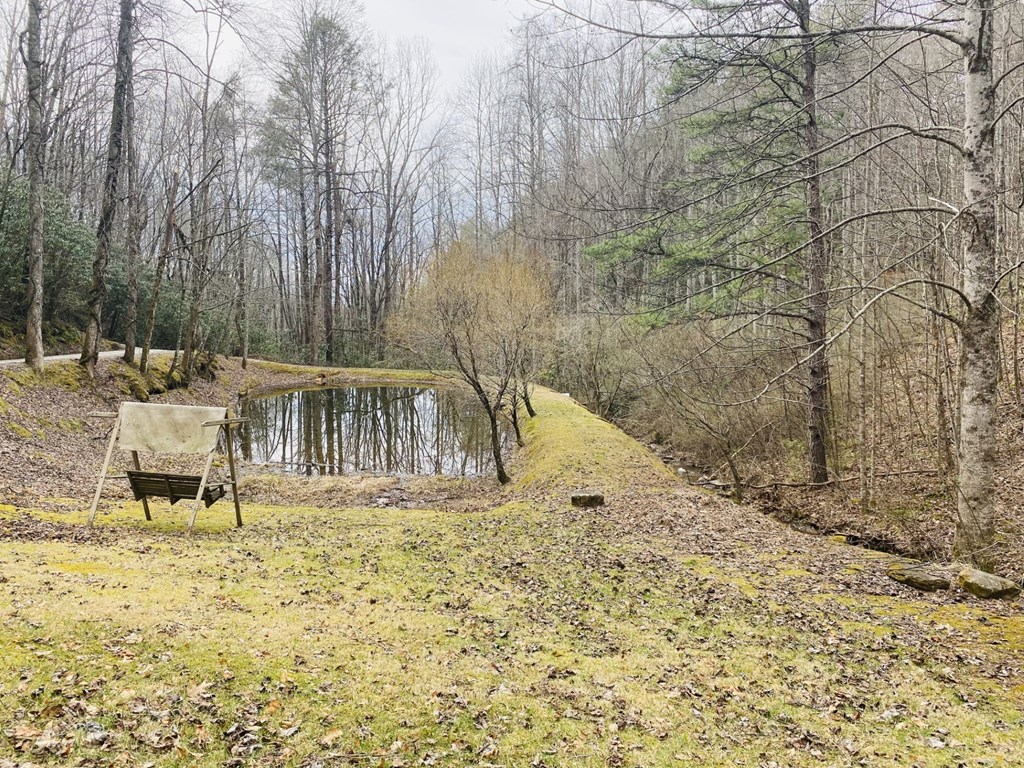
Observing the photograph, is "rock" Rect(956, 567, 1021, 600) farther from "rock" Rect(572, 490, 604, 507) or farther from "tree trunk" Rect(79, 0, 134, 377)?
"tree trunk" Rect(79, 0, 134, 377)

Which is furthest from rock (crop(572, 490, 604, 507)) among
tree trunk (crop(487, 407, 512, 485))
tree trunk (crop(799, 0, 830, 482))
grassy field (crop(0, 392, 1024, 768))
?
tree trunk (crop(799, 0, 830, 482))

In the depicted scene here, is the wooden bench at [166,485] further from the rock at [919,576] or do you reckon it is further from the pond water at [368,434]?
the rock at [919,576]

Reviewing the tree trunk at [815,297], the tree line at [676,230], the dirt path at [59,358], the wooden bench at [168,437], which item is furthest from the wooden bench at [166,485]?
the tree trunk at [815,297]

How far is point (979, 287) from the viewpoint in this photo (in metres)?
5.22

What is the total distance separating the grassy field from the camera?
3045 mm

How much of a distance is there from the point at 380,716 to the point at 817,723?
8.85ft

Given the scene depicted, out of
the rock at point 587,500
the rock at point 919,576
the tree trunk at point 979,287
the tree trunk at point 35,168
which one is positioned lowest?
the rock at point 919,576

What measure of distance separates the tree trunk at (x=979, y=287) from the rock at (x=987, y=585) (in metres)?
0.39

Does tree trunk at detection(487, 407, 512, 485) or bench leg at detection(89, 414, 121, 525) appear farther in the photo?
tree trunk at detection(487, 407, 512, 485)

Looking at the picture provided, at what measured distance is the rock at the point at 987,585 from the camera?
17.9ft

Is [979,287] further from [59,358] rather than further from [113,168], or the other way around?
[59,358]

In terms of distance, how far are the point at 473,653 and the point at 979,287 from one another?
17.8 feet

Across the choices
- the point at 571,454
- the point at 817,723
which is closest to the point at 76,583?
the point at 817,723

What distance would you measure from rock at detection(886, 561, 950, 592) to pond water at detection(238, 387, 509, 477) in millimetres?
9919
